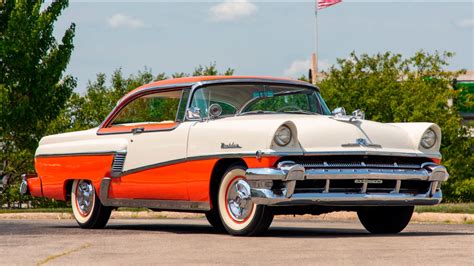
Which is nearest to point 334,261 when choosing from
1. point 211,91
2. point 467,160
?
point 211,91

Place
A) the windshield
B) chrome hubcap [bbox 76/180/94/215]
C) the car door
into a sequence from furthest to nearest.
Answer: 1. chrome hubcap [bbox 76/180/94/215]
2. the windshield
3. the car door

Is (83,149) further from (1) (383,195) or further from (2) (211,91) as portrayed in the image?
(1) (383,195)

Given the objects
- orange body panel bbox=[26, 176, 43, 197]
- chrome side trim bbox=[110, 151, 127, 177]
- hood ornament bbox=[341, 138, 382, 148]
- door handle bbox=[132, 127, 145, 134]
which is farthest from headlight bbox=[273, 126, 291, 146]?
orange body panel bbox=[26, 176, 43, 197]

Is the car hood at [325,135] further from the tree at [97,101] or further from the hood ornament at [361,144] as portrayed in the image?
the tree at [97,101]

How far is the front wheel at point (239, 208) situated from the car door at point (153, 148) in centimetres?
68

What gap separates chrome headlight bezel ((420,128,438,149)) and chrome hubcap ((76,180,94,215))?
13.9ft

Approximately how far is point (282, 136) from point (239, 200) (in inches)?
33.3

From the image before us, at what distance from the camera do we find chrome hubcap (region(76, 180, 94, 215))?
1291 centimetres

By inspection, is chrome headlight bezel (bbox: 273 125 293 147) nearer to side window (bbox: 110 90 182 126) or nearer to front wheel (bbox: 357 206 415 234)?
front wheel (bbox: 357 206 415 234)

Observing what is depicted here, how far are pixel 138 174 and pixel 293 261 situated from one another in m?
4.44

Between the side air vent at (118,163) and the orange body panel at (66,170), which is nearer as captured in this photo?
Answer: the side air vent at (118,163)

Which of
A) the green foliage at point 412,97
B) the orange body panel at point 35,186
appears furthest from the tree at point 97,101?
the orange body panel at point 35,186

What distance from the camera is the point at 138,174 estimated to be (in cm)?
1187

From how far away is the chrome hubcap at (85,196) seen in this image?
1291 centimetres
